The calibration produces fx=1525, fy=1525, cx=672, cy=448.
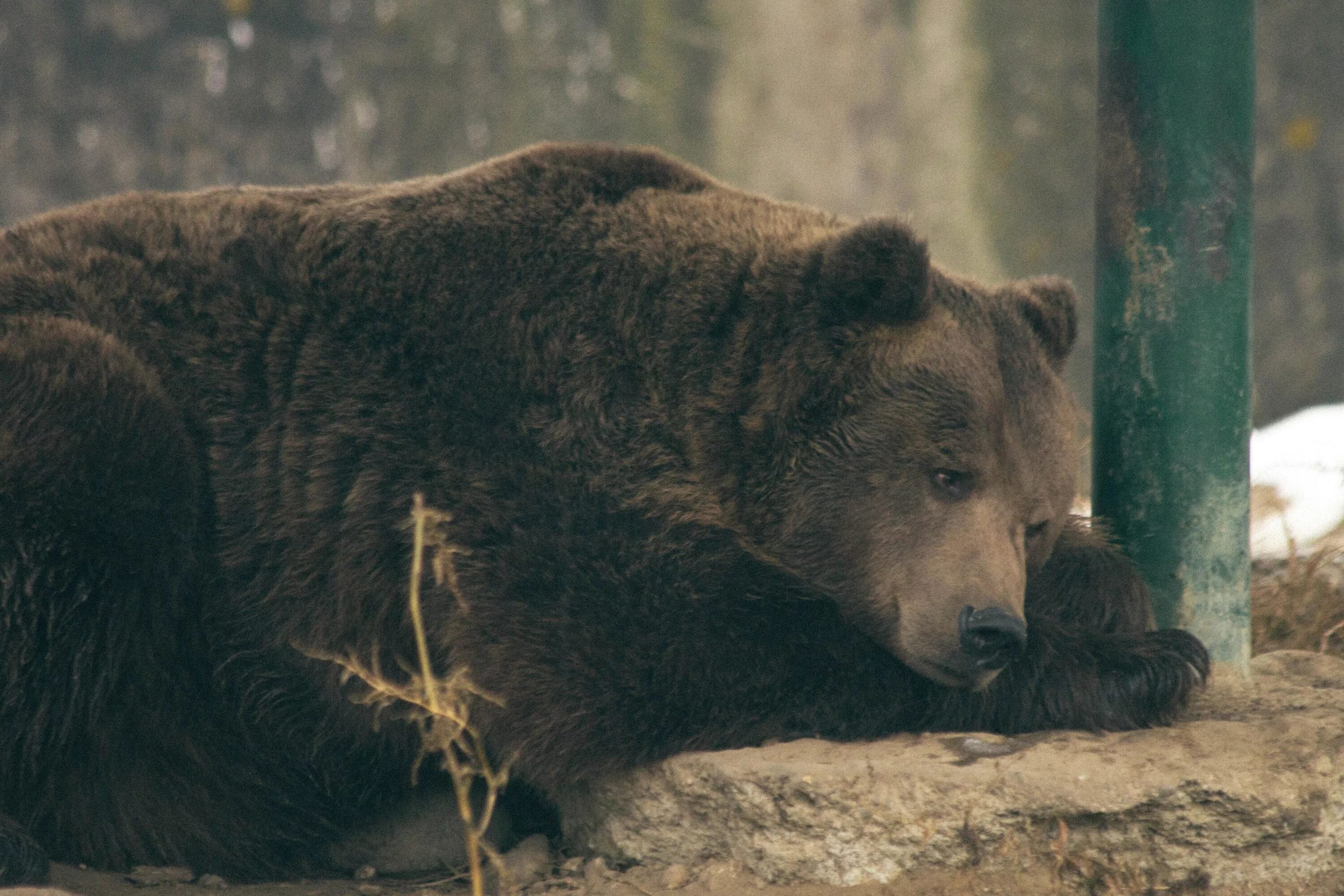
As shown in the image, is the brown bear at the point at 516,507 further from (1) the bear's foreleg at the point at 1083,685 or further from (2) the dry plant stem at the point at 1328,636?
(2) the dry plant stem at the point at 1328,636

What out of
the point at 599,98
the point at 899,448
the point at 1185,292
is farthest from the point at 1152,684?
the point at 599,98

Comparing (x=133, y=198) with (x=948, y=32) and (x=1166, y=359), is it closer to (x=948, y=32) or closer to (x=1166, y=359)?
(x=1166, y=359)

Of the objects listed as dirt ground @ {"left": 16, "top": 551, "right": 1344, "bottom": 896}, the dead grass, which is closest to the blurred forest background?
the dead grass

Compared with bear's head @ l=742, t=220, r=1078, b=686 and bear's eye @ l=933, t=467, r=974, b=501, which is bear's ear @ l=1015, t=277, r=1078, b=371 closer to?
bear's head @ l=742, t=220, r=1078, b=686

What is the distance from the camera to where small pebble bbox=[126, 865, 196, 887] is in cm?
368

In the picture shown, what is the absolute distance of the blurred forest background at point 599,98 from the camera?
8.84 meters

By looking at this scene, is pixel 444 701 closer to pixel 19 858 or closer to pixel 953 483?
pixel 19 858

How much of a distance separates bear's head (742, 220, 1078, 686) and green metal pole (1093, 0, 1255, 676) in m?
0.29

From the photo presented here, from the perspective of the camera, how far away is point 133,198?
13.9 feet

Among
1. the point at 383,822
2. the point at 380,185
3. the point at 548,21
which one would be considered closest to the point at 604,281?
the point at 380,185

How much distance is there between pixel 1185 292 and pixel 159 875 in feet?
9.58

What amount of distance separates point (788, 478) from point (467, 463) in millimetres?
781

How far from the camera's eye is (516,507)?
3660mm

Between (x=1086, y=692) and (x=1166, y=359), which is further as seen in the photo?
(x=1166, y=359)
